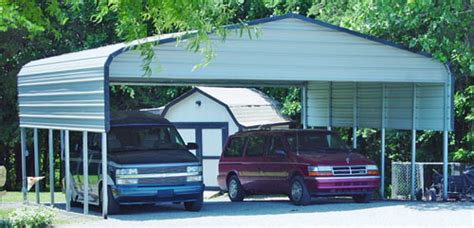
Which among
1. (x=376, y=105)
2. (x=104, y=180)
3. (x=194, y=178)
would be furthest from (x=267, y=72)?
(x=376, y=105)

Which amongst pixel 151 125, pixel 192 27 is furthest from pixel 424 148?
pixel 192 27

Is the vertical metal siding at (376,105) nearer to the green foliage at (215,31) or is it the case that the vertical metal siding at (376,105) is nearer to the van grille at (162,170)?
the green foliage at (215,31)

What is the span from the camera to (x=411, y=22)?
22375mm

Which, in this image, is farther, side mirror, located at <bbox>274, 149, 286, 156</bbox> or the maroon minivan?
side mirror, located at <bbox>274, 149, 286, 156</bbox>

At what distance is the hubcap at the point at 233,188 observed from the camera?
2278 cm

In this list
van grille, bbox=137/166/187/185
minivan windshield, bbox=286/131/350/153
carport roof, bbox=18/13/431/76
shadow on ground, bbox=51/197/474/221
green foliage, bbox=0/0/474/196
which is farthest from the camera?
minivan windshield, bbox=286/131/350/153

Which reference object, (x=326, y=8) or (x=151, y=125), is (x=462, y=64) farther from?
(x=151, y=125)

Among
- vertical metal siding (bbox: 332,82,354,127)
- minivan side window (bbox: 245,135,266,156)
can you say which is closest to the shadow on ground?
minivan side window (bbox: 245,135,266,156)

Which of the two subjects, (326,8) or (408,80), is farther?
(326,8)

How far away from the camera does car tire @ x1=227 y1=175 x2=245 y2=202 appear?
2253 cm

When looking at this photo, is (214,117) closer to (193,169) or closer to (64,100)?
(64,100)

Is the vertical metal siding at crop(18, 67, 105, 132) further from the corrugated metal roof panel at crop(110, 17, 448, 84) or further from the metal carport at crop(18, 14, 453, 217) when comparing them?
the corrugated metal roof panel at crop(110, 17, 448, 84)

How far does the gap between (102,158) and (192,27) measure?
17.4 ft

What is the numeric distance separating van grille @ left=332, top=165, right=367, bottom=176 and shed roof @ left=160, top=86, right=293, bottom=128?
25.1 feet
